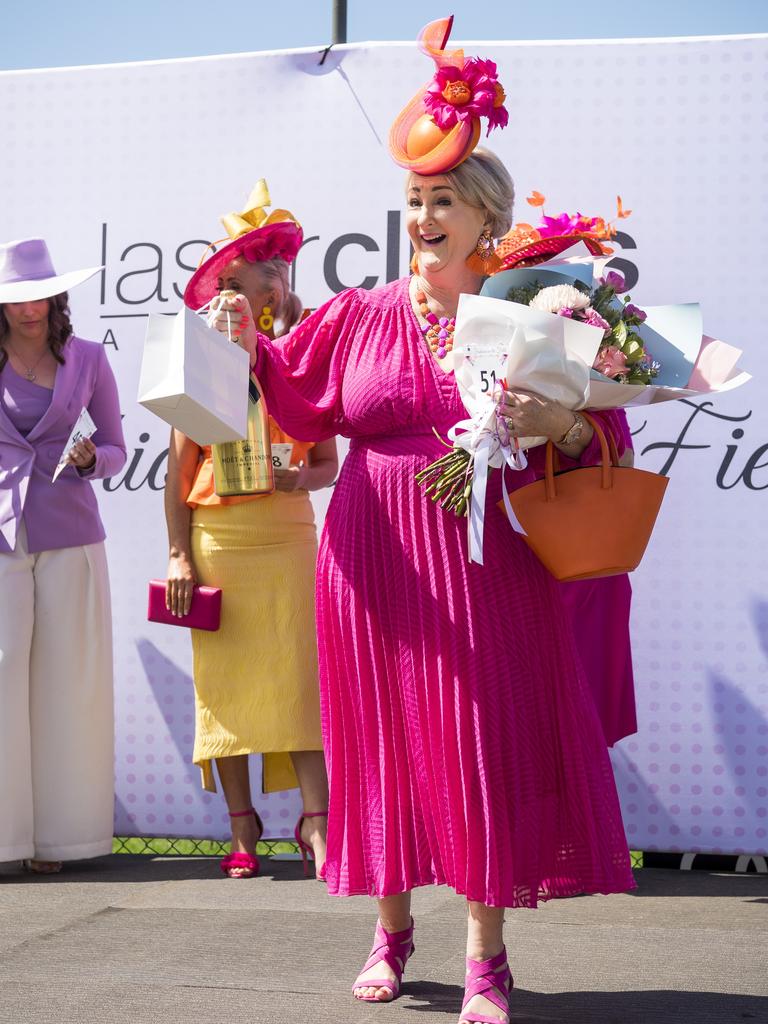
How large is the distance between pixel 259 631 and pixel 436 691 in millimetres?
1634

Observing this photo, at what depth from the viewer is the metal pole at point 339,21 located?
15.8 feet

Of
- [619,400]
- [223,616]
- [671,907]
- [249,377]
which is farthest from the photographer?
[223,616]

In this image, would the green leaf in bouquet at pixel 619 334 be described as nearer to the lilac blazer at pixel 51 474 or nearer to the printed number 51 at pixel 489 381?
the printed number 51 at pixel 489 381

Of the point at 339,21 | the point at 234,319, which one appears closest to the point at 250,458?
the point at 234,319

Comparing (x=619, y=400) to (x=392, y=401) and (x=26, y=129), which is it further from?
(x=26, y=129)

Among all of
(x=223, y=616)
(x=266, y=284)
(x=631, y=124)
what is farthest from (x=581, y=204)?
(x=223, y=616)

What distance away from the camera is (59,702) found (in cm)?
455

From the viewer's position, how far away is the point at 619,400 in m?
2.82

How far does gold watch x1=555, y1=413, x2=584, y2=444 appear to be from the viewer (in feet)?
9.21

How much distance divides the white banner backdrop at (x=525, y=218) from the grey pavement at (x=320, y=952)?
45cm

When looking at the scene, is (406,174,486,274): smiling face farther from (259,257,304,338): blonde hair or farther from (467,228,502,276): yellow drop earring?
(259,257,304,338): blonde hair

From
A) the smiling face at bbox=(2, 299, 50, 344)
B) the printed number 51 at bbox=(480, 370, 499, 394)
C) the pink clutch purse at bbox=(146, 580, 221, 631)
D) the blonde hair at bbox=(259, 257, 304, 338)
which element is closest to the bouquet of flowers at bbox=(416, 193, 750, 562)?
the printed number 51 at bbox=(480, 370, 499, 394)

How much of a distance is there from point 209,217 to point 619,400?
2416 millimetres

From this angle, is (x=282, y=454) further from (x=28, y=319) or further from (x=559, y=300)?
(x=559, y=300)
